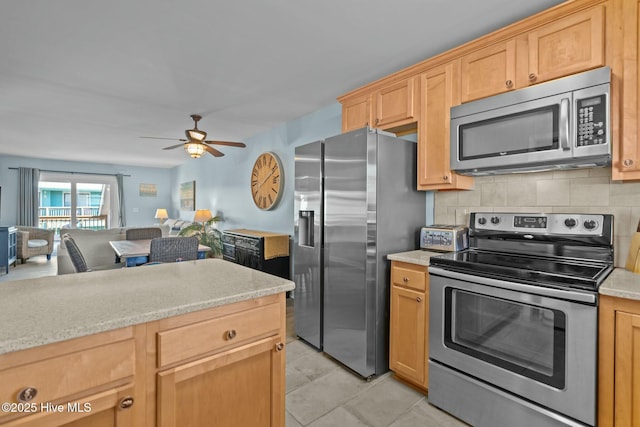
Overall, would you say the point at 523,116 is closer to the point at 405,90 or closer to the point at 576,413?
the point at 405,90

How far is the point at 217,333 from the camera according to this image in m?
1.13

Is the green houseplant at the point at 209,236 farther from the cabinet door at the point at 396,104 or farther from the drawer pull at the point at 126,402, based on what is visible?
the drawer pull at the point at 126,402

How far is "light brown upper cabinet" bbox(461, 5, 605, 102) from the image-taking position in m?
1.63

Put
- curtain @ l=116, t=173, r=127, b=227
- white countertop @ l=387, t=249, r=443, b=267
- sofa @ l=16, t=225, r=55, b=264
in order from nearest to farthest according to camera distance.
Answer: white countertop @ l=387, t=249, r=443, b=267 → sofa @ l=16, t=225, r=55, b=264 → curtain @ l=116, t=173, r=127, b=227

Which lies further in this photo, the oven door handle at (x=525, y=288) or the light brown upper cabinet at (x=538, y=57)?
the light brown upper cabinet at (x=538, y=57)

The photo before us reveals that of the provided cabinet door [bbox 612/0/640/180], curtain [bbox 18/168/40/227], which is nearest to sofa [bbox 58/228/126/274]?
curtain [bbox 18/168/40/227]

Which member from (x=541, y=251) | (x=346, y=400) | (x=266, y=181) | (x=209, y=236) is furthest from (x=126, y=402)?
(x=209, y=236)

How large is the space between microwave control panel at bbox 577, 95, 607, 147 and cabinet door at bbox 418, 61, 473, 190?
27.8 inches

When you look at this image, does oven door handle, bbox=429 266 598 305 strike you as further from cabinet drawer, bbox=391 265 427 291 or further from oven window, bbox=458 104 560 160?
oven window, bbox=458 104 560 160

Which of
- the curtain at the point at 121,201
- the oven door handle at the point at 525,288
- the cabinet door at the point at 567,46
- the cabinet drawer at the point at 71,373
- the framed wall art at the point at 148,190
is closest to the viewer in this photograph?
the cabinet drawer at the point at 71,373

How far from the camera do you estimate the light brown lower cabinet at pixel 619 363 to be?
4.28 feet

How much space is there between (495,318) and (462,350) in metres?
0.29

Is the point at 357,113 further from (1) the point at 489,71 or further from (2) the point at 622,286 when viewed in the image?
(2) the point at 622,286

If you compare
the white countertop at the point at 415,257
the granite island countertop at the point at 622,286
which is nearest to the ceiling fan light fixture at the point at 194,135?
the white countertop at the point at 415,257
